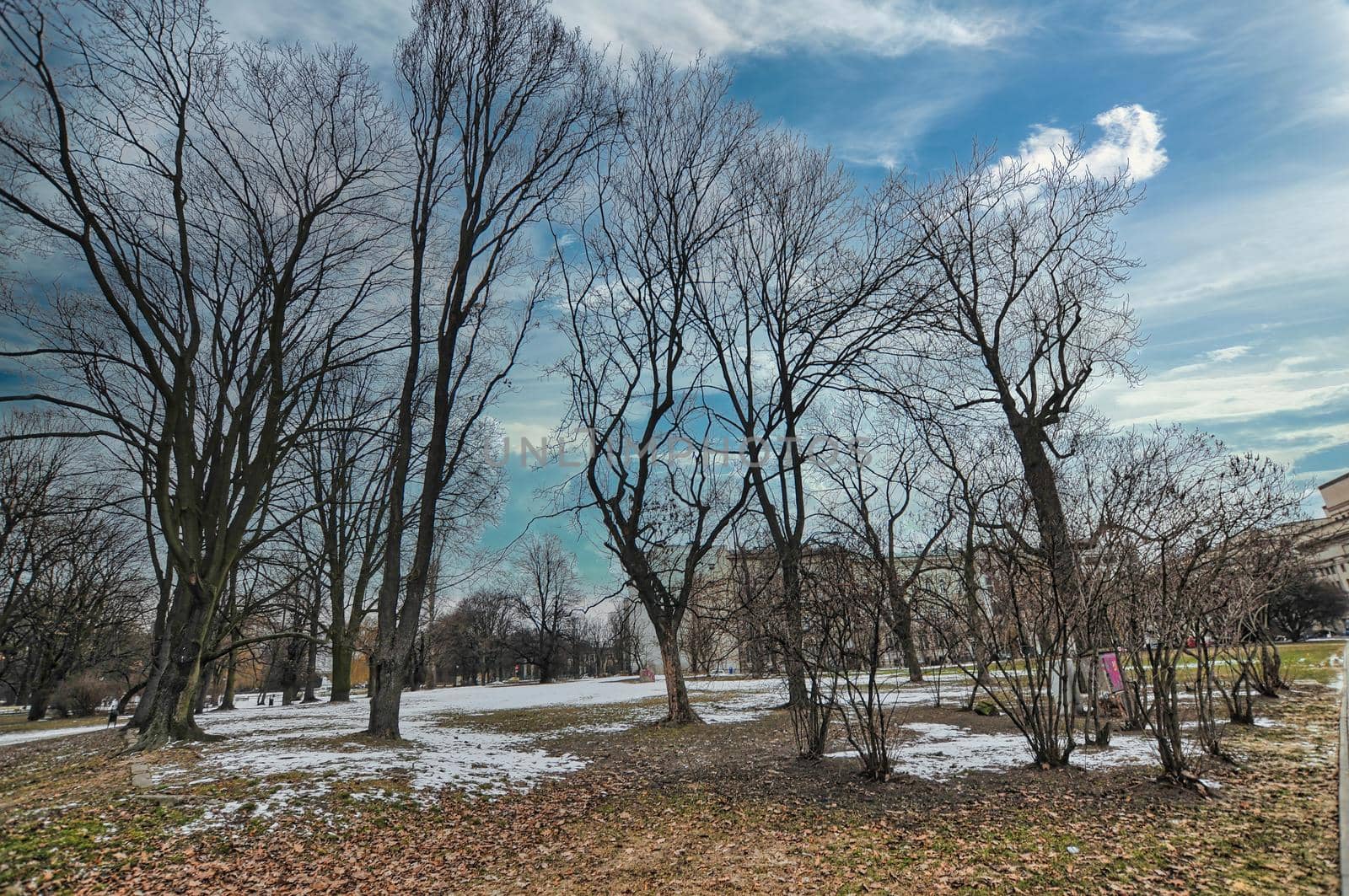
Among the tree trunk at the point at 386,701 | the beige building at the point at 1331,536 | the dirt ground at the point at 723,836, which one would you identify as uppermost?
the beige building at the point at 1331,536

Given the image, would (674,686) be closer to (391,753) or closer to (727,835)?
(391,753)

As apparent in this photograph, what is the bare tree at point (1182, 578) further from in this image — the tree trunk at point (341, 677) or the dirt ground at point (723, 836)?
the tree trunk at point (341, 677)

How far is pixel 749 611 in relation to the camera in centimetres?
881

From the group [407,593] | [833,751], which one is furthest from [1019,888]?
[407,593]

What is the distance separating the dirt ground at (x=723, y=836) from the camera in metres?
4.53

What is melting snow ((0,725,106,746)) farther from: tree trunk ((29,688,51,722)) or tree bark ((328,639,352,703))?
tree bark ((328,639,352,703))

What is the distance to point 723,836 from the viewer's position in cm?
568

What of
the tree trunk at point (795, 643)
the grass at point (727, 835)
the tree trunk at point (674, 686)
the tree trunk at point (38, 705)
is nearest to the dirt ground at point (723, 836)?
the grass at point (727, 835)

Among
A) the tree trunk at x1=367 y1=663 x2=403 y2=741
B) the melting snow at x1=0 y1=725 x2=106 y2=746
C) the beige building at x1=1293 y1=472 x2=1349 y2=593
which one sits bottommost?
the melting snow at x1=0 y1=725 x2=106 y2=746

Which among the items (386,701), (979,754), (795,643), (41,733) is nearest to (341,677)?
Answer: (41,733)

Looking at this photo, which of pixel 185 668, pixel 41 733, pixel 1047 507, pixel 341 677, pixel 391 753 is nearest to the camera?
pixel 391 753

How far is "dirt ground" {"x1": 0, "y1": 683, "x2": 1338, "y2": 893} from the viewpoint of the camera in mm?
4531

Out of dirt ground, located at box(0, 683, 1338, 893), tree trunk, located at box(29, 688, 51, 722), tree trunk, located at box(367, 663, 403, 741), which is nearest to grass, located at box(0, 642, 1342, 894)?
dirt ground, located at box(0, 683, 1338, 893)

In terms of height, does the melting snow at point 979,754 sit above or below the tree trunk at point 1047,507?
below
